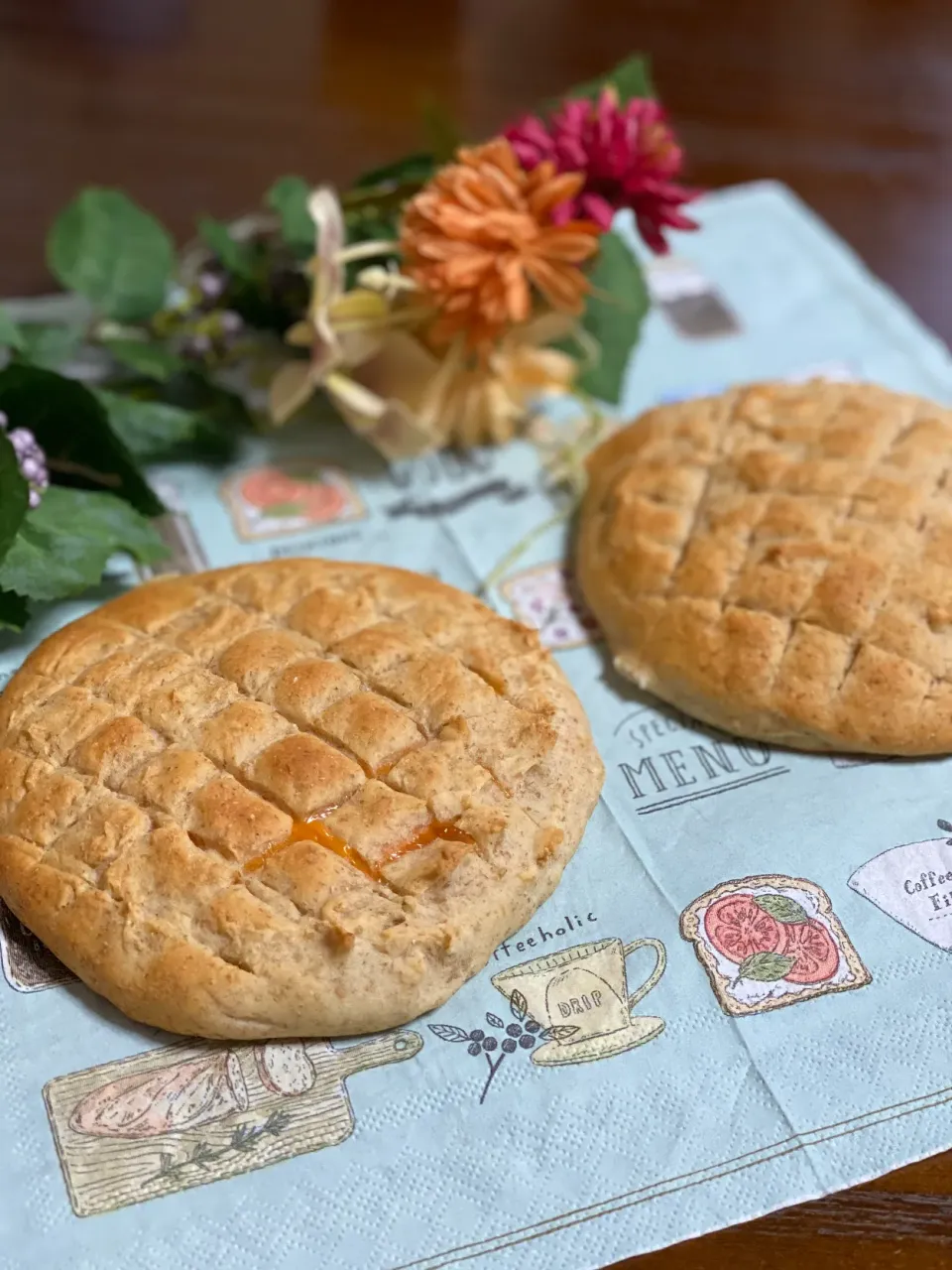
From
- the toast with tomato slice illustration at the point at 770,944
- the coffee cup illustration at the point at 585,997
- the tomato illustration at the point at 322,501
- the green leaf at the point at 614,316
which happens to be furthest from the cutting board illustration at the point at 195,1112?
the green leaf at the point at 614,316

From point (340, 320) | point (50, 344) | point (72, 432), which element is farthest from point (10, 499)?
point (340, 320)

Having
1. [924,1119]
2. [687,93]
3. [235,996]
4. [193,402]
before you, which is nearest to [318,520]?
[193,402]

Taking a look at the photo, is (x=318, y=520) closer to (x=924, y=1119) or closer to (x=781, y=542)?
(x=781, y=542)

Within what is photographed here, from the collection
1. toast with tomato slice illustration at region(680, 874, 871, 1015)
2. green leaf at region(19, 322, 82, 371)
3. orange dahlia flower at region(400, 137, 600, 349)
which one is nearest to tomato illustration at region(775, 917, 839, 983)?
toast with tomato slice illustration at region(680, 874, 871, 1015)

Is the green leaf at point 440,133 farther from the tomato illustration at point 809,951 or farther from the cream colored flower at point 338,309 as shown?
the tomato illustration at point 809,951

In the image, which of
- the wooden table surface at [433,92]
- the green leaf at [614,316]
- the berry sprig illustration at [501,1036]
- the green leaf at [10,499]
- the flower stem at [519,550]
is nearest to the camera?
the berry sprig illustration at [501,1036]

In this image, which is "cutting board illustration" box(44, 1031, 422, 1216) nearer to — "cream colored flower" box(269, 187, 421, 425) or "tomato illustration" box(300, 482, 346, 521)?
"tomato illustration" box(300, 482, 346, 521)
